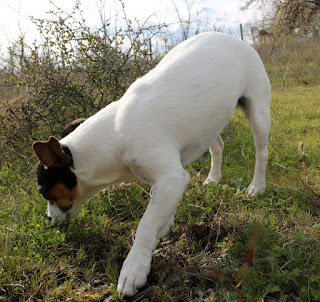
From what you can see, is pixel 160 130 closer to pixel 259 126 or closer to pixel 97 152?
pixel 97 152

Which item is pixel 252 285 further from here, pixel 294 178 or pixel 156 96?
pixel 294 178

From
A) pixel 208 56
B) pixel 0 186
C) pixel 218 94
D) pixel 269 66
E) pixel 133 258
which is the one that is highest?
pixel 208 56

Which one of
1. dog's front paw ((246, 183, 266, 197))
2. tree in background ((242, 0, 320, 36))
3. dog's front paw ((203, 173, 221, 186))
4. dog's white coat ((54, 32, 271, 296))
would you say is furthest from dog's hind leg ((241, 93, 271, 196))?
tree in background ((242, 0, 320, 36))

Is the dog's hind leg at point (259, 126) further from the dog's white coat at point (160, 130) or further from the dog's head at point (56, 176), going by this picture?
the dog's head at point (56, 176)

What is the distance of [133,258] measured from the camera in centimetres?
214

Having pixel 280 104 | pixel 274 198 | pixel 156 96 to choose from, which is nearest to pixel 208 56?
pixel 156 96

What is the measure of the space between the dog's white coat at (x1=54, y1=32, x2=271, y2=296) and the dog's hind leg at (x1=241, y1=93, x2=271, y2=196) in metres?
0.26

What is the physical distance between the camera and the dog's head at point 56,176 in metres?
2.27

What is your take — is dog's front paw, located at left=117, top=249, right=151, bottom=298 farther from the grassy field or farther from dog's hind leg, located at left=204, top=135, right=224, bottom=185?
dog's hind leg, located at left=204, top=135, right=224, bottom=185

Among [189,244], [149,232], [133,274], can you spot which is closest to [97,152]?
[149,232]

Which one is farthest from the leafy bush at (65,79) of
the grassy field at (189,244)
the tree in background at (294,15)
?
the tree in background at (294,15)

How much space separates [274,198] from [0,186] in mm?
3260

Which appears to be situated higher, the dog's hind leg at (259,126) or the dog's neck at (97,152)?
the dog's neck at (97,152)

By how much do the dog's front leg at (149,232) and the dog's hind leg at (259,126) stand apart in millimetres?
1369
